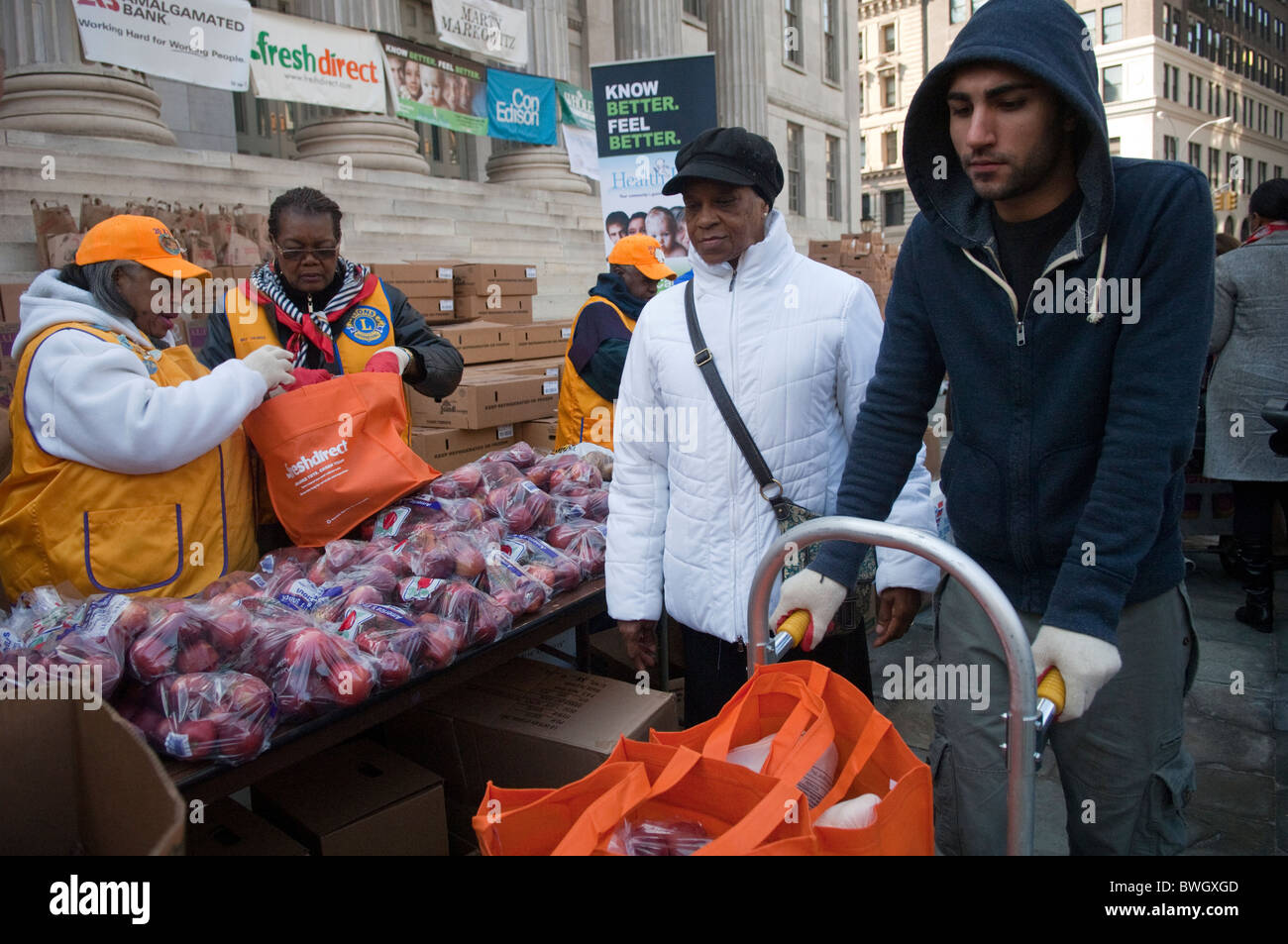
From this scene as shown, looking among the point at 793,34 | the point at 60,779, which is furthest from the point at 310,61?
the point at 793,34

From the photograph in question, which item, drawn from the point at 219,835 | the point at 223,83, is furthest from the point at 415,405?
the point at 223,83

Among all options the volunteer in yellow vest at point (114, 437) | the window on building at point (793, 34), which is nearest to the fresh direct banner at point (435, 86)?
the volunteer in yellow vest at point (114, 437)

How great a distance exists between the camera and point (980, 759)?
1760 millimetres

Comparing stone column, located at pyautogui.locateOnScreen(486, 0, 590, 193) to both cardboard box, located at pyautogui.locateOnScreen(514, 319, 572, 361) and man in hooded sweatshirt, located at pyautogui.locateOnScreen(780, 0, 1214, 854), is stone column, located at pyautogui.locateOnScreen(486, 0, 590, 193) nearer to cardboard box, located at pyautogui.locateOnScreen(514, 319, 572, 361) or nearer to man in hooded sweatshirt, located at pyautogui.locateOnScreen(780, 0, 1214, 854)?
cardboard box, located at pyautogui.locateOnScreen(514, 319, 572, 361)

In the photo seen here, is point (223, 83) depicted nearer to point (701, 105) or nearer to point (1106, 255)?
point (701, 105)

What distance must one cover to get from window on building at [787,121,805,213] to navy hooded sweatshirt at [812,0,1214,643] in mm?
25727

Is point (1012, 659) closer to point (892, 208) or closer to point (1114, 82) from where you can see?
point (892, 208)

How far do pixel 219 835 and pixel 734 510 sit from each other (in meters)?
1.58

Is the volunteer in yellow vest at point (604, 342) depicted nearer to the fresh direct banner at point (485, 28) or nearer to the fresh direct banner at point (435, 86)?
the fresh direct banner at point (435, 86)

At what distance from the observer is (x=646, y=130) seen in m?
6.13

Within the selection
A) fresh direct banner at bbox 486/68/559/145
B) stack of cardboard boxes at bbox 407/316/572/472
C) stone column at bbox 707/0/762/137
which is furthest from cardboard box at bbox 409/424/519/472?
stone column at bbox 707/0/762/137

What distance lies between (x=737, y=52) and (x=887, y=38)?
144 feet

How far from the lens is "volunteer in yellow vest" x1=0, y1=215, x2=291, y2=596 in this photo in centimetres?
225

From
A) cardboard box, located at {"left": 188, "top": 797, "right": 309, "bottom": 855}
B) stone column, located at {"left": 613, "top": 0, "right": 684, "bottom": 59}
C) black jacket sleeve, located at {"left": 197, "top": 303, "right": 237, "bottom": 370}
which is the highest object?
stone column, located at {"left": 613, "top": 0, "right": 684, "bottom": 59}
